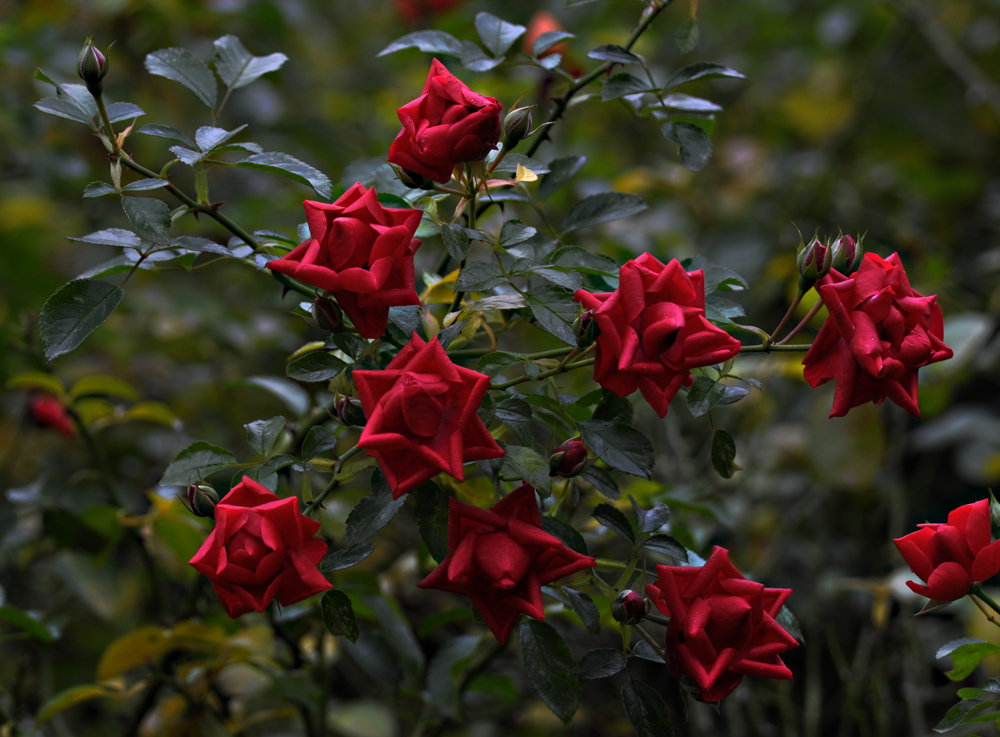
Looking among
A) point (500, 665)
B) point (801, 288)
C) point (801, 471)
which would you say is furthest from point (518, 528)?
point (801, 471)

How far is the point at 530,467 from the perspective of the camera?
543mm

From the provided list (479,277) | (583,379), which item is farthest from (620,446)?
(583,379)

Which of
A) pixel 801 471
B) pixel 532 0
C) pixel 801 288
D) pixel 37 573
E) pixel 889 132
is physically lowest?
pixel 37 573

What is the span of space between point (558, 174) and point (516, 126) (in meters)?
0.18

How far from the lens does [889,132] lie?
2.13 m

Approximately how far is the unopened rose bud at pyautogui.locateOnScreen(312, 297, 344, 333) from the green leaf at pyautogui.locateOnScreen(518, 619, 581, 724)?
28 cm

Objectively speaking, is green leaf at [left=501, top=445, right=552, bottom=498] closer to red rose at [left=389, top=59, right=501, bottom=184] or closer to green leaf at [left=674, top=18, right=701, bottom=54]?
red rose at [left=389, top=59, right=501, bottom=184]

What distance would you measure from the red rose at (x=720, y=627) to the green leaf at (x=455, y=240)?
258 mm

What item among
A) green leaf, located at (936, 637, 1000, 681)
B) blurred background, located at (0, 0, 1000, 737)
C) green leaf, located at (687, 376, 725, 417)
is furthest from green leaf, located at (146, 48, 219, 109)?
green leaf, located at (936, 637, 1000, 681)

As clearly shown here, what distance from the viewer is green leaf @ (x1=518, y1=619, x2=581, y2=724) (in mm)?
596

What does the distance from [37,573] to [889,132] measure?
7.39 feet

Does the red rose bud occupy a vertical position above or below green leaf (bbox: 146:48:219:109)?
below

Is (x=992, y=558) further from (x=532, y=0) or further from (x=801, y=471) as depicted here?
(x=532, y=0)

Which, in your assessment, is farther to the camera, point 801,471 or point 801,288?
point 801,471
